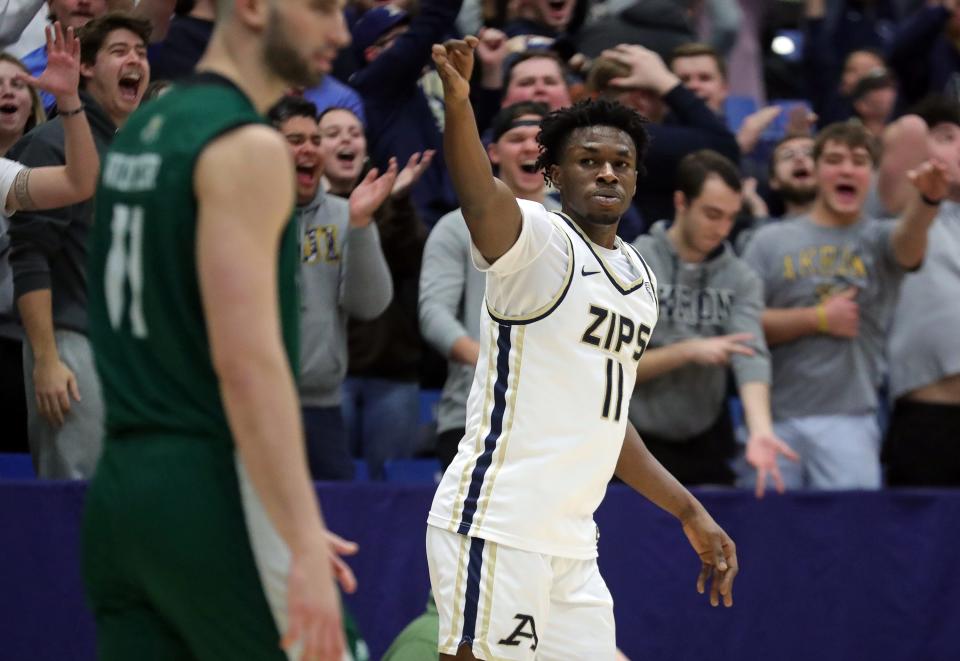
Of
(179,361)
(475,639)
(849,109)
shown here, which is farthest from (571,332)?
(849,109)

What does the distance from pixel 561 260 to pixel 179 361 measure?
6.24 ft

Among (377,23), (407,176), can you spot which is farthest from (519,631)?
(377,23)

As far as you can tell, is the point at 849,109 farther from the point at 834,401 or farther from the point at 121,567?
the point at 121,567

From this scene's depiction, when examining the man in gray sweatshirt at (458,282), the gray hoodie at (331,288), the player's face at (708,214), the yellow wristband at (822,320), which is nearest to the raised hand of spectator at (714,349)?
the player's face at (708,214)

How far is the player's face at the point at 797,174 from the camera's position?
28.1 ft

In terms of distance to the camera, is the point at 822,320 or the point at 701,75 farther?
the point at 701,75

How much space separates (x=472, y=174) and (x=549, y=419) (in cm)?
78

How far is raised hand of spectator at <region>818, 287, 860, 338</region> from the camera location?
23.7 ft

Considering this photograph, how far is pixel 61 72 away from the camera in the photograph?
5.20 m

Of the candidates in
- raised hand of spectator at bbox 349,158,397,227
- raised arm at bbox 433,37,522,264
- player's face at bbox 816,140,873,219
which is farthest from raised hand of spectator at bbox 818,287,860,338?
raised arm at bbox 433,37,522,264

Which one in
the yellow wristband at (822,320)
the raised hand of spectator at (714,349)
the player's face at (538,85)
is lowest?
the raised hand of spectator at (714,349)

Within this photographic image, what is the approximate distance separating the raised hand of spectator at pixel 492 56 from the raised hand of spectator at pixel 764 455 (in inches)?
105

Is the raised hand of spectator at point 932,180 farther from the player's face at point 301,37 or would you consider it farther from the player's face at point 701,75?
the player's face at point 301,37

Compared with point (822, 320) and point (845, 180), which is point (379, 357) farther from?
point (845, 180)
